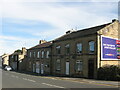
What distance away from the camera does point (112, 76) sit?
2364 centimetres

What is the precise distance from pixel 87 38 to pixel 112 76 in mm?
7192

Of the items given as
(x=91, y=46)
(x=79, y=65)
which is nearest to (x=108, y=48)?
(x=91, y=46)

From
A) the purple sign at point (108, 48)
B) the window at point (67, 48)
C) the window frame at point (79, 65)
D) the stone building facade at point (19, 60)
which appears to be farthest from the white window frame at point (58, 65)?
the stone building facade at point (19, 60)

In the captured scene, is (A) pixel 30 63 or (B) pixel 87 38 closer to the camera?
(B) pixel 87 38

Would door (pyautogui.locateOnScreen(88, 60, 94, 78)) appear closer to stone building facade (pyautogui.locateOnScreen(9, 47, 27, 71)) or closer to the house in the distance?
the house in the distance

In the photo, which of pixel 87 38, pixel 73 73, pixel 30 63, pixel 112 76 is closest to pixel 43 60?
pixel 30 63

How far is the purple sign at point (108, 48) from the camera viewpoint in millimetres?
26681

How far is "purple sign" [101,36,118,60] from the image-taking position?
2668cm

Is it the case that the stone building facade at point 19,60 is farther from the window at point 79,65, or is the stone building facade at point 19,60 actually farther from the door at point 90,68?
the door at point 90,68

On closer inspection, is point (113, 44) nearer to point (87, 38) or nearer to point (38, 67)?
point (87, 38)

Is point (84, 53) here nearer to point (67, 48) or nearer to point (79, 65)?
point (79, 65)

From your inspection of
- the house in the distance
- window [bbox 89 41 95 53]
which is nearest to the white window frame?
the house in the distance

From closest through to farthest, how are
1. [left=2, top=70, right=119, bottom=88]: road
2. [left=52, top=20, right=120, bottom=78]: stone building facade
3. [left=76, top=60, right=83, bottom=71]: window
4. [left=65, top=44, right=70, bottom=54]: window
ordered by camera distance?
[left=2, top=70, right=119, bottom=88]: road, [left=52, top=20, right=120, bottom=78]: stone building facade, [left=76, top=60, right=83, bottom=71]: window, [left=65, top=44, right=70, bottom=54]: window

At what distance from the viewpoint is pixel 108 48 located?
90.1ft
